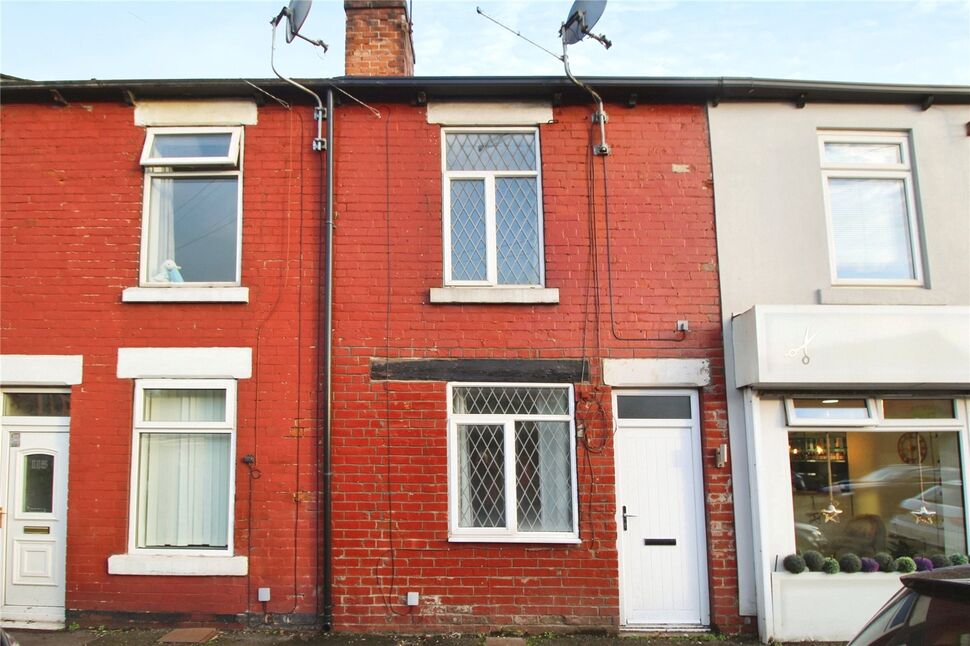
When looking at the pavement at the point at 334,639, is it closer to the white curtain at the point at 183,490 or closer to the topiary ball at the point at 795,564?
the topiary ball at the point at 795,564

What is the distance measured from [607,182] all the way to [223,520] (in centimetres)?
547

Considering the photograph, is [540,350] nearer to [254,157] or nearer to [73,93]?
[254,157]

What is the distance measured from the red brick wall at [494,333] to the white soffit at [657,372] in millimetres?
104

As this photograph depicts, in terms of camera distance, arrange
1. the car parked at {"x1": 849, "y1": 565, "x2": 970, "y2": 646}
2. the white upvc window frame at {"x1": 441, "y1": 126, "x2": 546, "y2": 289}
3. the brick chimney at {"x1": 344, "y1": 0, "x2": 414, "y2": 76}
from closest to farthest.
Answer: the car parked at {"x1": 849, "y1": 565, "x2": 970, "y2": 646} < the white upvc window frame at {"x1": 441, "y1": 126, "x2": 546, "y2": 289} < the brick chimney at {"x1": 344, "y1": 0, "x2": 414, "y2": 76}

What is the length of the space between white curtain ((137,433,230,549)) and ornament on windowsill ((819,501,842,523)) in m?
6.21

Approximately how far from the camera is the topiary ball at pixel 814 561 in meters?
6.80

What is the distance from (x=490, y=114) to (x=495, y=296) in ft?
6.78

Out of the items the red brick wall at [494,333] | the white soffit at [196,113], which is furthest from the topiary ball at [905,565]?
the white soffit at [196,113]

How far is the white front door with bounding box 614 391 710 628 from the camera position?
277 inches

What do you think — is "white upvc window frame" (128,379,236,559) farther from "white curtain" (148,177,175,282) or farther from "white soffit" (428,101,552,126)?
"white soffit" (428,101,552,126)

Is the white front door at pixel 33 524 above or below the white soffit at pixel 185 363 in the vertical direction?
below

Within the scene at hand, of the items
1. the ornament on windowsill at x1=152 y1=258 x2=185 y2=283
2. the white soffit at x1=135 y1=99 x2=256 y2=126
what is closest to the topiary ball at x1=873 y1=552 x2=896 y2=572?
the ornament on windowsill at x1=152 y1=258 x2=185 y2=283

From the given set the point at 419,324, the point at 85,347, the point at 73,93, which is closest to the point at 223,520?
the point at 85,347

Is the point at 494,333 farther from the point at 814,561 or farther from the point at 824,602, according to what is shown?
the point at 824,602
